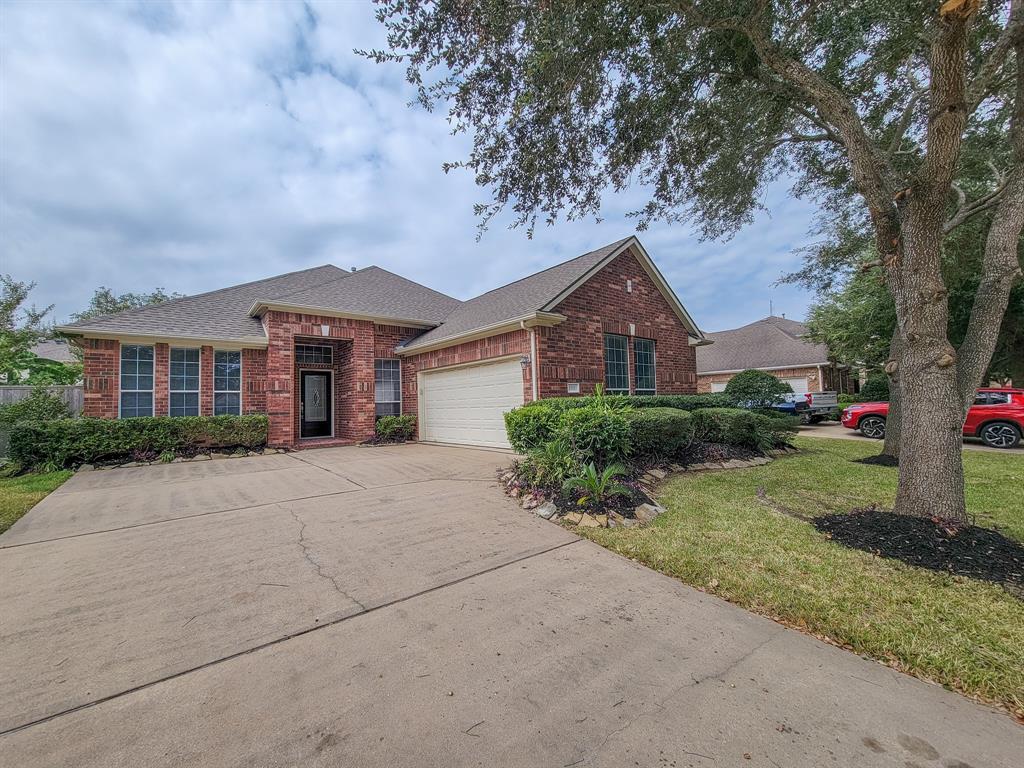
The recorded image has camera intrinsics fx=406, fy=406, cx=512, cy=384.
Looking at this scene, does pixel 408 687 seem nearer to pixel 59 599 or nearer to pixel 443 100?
pixel 59 599

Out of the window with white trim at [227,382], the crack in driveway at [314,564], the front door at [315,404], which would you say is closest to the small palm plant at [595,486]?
the crack in driveway at [314,564]

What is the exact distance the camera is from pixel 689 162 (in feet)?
23.2

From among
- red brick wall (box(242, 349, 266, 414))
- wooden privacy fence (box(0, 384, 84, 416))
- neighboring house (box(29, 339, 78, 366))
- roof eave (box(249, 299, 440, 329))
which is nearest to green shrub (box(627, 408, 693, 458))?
roof eave (box(249, 299, 440, 329))

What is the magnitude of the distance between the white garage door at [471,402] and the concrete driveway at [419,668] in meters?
5.99

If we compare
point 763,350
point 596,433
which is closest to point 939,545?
point 596,433

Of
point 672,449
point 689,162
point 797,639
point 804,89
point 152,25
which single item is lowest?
point 797,639

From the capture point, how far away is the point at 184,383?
1087 cm

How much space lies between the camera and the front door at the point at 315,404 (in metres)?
13.5

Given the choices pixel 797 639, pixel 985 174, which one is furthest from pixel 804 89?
pixel 985 174

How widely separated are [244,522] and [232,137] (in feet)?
29.8

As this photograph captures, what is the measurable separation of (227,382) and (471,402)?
6875mm

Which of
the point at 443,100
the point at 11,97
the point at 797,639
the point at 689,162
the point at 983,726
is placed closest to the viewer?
the point at 983,726

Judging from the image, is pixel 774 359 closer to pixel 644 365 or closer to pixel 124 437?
pixel 644 365

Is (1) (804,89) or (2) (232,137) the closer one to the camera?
(1) (804,89)
